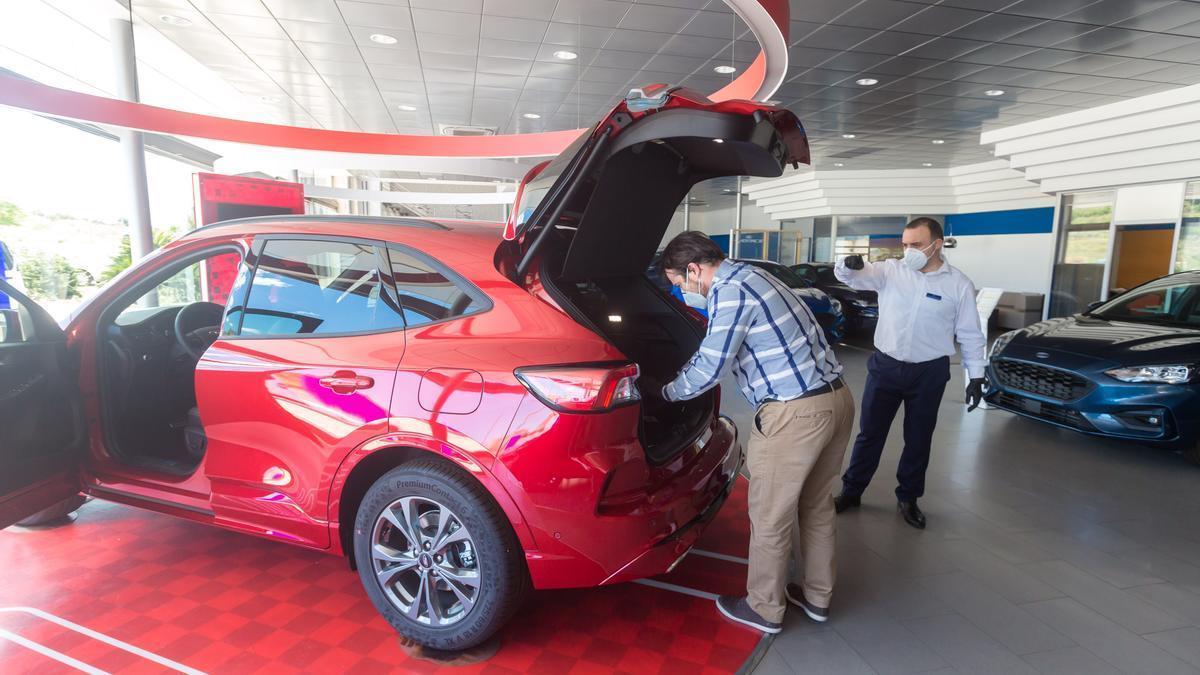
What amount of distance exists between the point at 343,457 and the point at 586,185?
119cm

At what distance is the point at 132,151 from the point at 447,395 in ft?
21.3

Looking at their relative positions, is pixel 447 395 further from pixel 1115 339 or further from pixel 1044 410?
pixel 1115 339

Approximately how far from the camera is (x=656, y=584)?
2.52m

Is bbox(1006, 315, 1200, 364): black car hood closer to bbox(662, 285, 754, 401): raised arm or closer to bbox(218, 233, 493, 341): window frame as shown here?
bbox(662, 285, 754, 401): raised arm

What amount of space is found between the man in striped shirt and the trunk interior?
0.62 feet

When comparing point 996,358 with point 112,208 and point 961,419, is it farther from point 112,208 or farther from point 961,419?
point 112,208

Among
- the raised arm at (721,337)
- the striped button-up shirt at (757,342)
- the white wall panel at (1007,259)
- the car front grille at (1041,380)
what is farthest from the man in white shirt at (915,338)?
the white wall panel at (1007,259)

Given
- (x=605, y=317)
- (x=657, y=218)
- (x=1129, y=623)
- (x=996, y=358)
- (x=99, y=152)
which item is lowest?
(x=1129, y=623)

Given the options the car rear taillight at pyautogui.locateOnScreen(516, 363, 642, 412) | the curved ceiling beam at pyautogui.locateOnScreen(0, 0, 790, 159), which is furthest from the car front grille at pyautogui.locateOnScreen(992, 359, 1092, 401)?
the car rear taillight at pyautogui.locateOnScreen(516, 363, 642, 412)

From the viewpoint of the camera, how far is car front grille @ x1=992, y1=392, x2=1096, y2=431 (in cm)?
406

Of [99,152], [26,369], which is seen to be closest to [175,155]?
[99,152]

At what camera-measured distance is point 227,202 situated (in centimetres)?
741

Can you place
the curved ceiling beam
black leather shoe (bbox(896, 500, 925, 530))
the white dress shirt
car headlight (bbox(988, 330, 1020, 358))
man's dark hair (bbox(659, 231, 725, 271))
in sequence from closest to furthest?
1. man's dark hair (bbox(659, 231, 725, 271))
2. the white dress shirt
3. black leather shoe (bbox(896, 500, 925, 530))
4. the curved ceiling beam
5. car headlight (bbox(988, 330, 1020, 358))

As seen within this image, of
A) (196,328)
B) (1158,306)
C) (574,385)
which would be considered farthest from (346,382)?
(1158,306)
